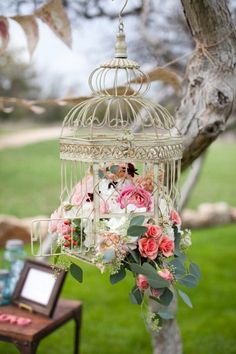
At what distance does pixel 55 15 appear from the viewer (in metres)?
2.25

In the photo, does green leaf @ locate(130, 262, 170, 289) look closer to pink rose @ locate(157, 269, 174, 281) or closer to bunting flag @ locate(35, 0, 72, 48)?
pink rose @ locate(157, 269, 174, 281)

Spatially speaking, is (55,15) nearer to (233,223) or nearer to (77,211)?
(77,211)

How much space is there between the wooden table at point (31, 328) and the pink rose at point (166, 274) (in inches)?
38.0

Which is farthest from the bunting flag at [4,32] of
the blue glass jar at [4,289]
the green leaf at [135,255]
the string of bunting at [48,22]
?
the green leaf at [135,255]

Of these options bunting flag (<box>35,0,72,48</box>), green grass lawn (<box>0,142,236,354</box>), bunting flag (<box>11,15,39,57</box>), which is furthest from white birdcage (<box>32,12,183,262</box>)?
green grass lawn (<box>0,142,236,354</box>)

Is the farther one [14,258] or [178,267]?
[14,258]

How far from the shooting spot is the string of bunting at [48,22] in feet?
7.31

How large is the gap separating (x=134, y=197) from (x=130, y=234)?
150mm

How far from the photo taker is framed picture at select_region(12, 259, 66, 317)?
2.50 metres

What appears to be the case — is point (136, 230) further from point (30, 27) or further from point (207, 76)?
point (30, 27)

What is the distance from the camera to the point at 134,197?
5.29 feet

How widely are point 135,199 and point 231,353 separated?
2.21 m

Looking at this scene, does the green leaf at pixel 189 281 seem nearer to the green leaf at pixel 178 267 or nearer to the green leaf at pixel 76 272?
the green leaf at pixel 178 267

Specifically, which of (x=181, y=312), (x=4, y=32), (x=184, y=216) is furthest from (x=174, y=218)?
(x=184, y=216)
